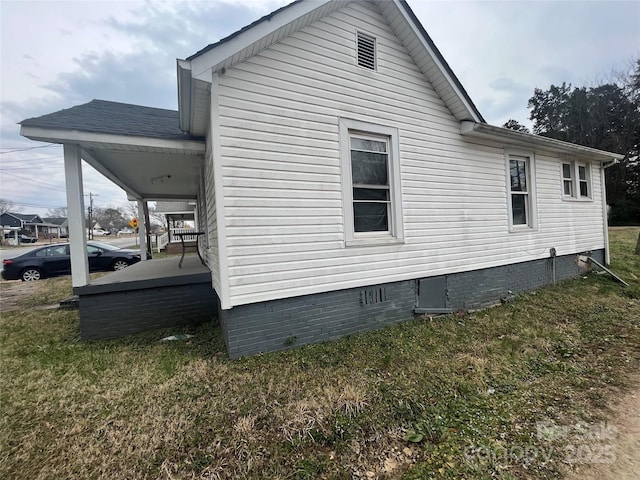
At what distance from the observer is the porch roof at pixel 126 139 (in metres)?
3.94

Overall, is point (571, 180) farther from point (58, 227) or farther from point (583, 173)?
point (58, 227)

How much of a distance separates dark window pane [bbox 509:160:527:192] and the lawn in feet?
11.1

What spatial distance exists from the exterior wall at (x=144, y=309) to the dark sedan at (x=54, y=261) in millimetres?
7859

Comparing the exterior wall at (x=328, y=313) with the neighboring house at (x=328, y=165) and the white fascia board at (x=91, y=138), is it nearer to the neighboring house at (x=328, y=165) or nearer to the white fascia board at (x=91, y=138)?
the neighboring house at (x=328, y=165)

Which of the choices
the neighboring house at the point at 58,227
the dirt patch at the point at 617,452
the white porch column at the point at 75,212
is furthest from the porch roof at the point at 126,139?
the neighboring house at the point at 58,227

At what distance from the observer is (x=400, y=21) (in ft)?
15.6

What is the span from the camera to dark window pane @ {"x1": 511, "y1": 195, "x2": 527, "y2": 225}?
6801mm

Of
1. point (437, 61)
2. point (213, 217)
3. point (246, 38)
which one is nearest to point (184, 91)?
point (246, 38)

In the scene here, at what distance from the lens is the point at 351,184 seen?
4422 millimetres

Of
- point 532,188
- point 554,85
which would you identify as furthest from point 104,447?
point 554,85

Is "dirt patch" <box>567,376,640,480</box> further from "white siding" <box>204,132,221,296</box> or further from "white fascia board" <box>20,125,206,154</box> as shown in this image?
"white fascia board" <box>20,125,206,154</box>

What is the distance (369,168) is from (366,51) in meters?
1.97

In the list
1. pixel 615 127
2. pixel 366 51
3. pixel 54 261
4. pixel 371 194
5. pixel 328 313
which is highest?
pixel 615 127

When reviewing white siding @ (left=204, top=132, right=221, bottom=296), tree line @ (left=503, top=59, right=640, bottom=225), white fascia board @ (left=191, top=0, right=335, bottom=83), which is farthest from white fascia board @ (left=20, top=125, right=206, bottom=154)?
tree line @ (left=503, top=59, right=640, bottom=225)
